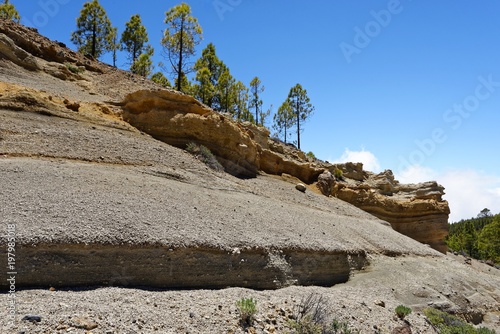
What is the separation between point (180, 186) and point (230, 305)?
6.18 m

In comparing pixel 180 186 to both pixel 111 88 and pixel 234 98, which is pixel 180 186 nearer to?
pixel 111 88

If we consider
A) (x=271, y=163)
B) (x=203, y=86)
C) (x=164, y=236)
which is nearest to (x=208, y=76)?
(x=203, y=86)

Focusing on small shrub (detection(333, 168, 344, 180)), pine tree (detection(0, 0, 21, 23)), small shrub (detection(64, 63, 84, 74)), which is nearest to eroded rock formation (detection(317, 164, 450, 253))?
small shrub (detection(333, 168, 344, 180))

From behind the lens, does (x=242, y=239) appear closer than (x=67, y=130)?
Yes

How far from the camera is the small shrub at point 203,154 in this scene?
1856 centimetres

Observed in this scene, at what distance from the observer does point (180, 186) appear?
1396cm

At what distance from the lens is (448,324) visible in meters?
11.9

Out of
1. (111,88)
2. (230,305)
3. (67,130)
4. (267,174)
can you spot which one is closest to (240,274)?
(230,305)

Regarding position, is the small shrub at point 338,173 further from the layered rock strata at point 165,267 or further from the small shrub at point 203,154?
the layered rock strata at point 165,267

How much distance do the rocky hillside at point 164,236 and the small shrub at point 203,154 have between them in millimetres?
618

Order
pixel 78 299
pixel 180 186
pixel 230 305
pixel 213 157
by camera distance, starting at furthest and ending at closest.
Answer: pixel 213 157, pixel 180 186, pixel 230 305, pixel 78 299

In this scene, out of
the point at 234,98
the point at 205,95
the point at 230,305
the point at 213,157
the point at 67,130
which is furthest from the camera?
the point at 234,98

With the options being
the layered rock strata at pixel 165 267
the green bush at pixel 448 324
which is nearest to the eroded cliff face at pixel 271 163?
the layered rock strata at pixel 165 267

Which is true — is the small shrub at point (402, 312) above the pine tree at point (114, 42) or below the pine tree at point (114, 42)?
below
